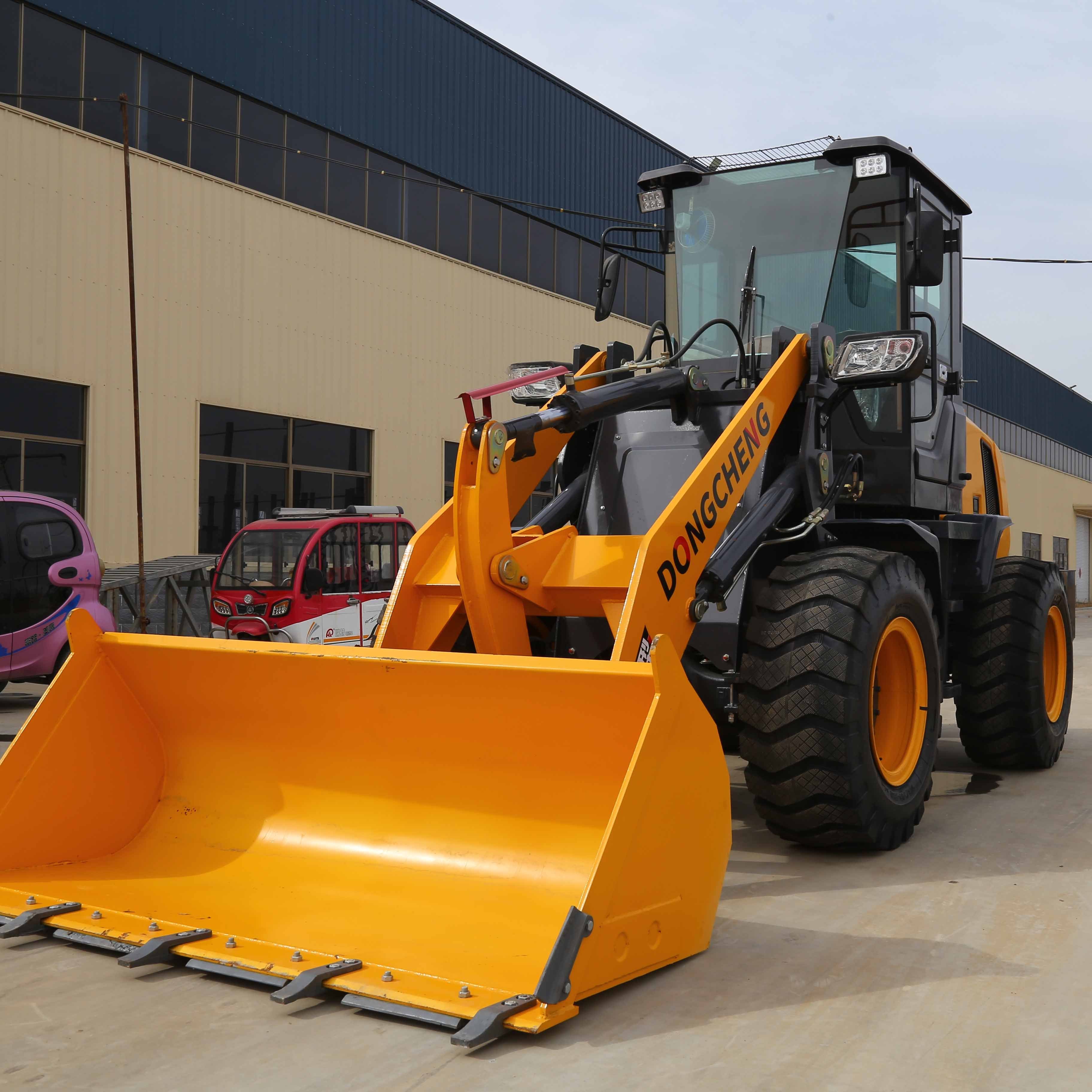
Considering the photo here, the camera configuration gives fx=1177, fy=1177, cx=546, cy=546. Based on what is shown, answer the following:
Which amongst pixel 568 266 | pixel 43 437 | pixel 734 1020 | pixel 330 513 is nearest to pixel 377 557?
pixel 330 513

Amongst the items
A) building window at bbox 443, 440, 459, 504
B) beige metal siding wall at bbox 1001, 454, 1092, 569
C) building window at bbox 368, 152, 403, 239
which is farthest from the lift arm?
beige metal siding wall at bbox 1001, 454, 1092, 569

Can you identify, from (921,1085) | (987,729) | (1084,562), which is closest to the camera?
(921,1085)

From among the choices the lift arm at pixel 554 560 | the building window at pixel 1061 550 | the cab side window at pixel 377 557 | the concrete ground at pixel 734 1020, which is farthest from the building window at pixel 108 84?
the building window at pixel 1061 550

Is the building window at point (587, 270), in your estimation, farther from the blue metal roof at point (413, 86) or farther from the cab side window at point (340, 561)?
the cab side window at point (340, 561)

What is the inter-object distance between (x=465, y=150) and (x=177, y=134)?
19.4 ft

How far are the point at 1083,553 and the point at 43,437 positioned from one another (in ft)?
172

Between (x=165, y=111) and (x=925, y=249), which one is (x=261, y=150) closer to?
(x=165, y=111)

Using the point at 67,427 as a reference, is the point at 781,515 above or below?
below

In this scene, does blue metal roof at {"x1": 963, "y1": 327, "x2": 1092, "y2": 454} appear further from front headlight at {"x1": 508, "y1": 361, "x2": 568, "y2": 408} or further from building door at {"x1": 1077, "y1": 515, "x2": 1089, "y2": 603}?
front headlight at {"x1": 508, "y1": 361, "x2": 568, "y2": 408}

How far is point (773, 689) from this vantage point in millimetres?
4781

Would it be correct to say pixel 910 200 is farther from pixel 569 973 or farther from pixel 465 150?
pixel 465 150

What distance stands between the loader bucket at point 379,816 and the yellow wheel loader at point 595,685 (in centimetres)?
1

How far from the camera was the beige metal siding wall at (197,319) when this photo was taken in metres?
A: 13.9

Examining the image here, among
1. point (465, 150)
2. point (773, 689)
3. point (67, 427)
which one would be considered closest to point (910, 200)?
point (773, 689)
